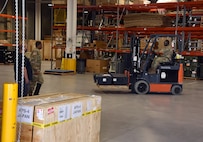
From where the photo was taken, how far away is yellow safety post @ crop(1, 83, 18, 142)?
324cm

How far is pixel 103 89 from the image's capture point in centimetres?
1112

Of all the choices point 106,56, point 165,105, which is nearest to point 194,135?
point 165,105

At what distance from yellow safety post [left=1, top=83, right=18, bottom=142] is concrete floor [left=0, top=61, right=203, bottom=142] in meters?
2.23

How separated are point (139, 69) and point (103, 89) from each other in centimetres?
→ 145

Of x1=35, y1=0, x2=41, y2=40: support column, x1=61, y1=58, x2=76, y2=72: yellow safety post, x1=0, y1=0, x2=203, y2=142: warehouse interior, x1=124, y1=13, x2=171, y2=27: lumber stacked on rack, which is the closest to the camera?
x1=0, y1=0, x2=203, y2=142: warehouse interior

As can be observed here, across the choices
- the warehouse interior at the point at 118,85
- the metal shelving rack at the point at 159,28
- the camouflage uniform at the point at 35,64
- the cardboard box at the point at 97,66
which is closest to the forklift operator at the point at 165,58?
the warehouse interior at the point at 118,85

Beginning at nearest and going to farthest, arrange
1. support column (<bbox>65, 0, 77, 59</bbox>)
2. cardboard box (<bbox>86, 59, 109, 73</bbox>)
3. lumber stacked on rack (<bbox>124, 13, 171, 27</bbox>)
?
1. lumber stacked on rack (<bbox>124, 13, 171, 27</bbox>)
2. support column (<bbox>65, 0, 77, 59</bbox>)
3. cardboard box (<bbox>86, 59, 109, 73</bbox>)

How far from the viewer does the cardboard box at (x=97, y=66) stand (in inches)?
659

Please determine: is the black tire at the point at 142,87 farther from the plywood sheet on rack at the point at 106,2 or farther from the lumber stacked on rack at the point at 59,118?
the plywood sheet on rack at the point at 106,2

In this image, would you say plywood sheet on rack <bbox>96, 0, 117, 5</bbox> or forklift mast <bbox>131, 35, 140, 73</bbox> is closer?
forklift mast <bbox>131, 35, 140, 73</bbox>

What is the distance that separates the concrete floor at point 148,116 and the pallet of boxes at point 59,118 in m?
1.25

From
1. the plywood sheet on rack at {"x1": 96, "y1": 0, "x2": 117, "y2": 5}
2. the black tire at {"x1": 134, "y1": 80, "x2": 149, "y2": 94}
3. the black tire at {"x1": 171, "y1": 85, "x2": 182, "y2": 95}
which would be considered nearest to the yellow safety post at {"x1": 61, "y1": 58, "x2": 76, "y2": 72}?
the plywood sheet on rack at {"x1": 96, "y1": 0, "x2": 117, "y2": 5}

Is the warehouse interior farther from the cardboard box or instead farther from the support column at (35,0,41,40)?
the support column at (35,0,41,40)

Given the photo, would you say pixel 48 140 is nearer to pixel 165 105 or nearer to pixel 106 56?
pixel 165 105
